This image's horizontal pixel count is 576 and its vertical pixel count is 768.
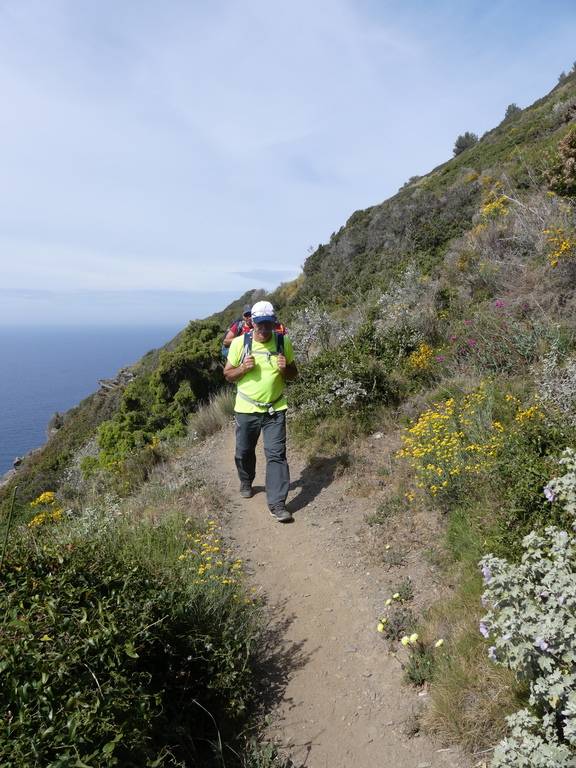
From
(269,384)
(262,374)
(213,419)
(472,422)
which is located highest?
(262,374)

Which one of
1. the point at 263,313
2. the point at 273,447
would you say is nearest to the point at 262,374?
the point at 263,313

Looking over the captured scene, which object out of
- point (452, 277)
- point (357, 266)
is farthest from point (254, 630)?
point (357, 266)

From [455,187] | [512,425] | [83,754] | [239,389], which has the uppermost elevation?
[455,187]

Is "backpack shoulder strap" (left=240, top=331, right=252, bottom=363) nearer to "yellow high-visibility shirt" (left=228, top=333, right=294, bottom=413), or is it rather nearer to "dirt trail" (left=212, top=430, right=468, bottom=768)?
"yellow high-visibility shirt" (left=228, top=333, right=294, bottom=413)

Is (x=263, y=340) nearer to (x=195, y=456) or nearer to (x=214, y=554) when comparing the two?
(x=214, y=554)

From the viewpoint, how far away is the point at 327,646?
145 inches

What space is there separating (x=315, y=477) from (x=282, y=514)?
3.46 ft

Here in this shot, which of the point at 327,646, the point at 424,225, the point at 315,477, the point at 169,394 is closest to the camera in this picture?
the point at 327,646

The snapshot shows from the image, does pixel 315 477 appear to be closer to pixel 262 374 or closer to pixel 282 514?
pixel 282 514

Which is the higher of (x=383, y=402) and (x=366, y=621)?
(x=383, y=402)

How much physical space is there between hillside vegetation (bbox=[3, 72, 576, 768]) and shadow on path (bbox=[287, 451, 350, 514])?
0.29 meters

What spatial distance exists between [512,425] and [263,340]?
8.87 feet

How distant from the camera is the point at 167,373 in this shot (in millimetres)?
13945

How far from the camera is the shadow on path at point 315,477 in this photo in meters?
6.11
